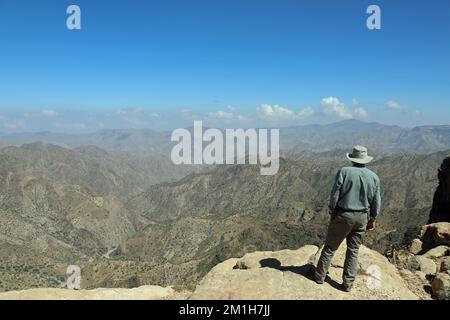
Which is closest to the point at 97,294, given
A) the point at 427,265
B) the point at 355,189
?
the point at 355,189

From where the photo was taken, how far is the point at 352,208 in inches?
404

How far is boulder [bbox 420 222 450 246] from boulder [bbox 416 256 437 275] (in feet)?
15.3

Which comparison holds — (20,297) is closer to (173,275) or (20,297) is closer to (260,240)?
(173,275)

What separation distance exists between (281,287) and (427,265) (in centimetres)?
721

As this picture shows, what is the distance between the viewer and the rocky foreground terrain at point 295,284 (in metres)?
10.7

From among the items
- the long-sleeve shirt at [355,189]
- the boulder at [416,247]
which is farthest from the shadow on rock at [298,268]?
the boulder at [416,247]

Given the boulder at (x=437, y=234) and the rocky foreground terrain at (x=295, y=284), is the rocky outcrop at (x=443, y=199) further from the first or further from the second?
the rocky foreground terrain at (x=295, y=284)

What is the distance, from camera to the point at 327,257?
35.4 feet

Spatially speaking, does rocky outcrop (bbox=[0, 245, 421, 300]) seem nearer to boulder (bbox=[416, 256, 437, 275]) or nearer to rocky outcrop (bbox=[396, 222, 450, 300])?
rocky outcrop (bbox=[396, 222, 450, 300])

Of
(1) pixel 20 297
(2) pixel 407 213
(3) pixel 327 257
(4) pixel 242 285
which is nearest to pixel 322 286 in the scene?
(3) pixel 327 257

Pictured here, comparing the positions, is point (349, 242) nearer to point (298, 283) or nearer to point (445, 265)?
point (298, 283)

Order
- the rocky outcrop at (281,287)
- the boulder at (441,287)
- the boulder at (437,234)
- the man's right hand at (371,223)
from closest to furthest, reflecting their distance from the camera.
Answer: the rocky outcrop at (281,287) → the man's right hand at (371,223) → the boulder at (441,287) → the boulder at (437,234)

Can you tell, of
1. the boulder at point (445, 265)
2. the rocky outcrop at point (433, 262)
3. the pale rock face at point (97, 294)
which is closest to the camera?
the pale rock face at point (97, 294)

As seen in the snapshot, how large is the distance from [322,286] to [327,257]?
86 centimetres
